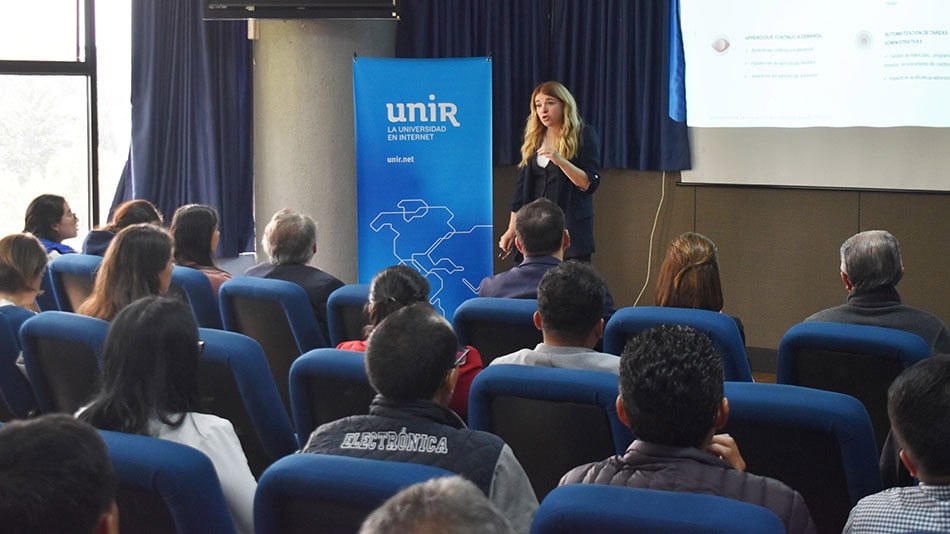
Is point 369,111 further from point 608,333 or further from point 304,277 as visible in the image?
point 608,333

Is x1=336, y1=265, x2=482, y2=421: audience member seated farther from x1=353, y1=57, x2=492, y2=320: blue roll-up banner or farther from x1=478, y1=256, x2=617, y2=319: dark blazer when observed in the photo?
x1=353, y1=57, x2=492, y2=320: blue roll-up banner

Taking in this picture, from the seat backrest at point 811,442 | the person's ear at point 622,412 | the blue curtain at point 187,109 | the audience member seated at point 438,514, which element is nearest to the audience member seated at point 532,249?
the seat backrest at point 811,442

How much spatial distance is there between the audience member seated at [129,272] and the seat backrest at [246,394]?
0.74 meters

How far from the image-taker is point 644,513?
1.48 m

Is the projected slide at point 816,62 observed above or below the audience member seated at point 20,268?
Answer: above

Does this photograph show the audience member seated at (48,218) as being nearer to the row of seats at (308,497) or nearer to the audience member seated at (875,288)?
the audience member seated at (875,288)

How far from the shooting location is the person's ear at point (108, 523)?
1377 millimetres

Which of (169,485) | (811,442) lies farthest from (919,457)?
(169,485)

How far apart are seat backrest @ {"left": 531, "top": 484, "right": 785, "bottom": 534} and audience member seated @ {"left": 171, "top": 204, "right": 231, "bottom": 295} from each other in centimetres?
309

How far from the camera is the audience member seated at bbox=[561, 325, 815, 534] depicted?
187cm

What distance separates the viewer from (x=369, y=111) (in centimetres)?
643

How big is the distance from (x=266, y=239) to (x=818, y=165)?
10.4 ft

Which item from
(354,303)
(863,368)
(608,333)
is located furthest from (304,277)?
(863,368)

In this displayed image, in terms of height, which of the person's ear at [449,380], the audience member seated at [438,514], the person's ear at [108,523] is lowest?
the person's ear at [108,523]
